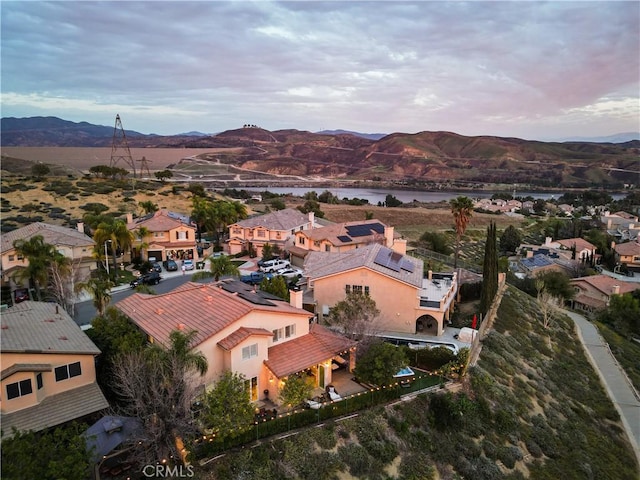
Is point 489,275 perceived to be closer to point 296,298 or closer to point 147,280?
point 296,298

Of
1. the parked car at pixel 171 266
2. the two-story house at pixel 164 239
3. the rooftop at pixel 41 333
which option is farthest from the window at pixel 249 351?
the two-story house at pixel 164 239

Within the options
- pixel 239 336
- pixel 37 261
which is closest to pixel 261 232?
pixel 37 261

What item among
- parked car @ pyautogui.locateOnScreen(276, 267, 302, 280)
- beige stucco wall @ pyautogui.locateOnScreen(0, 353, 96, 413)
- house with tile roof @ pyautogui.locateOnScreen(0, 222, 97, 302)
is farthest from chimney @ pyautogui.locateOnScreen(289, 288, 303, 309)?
house with tile roof @ pyautogui.locateOnScreen(0, 222, 97, 302)

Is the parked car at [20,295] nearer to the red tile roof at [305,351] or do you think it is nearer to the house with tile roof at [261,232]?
the house with tile roof at [261,232]

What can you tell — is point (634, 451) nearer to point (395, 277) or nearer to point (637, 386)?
point (637, 386)

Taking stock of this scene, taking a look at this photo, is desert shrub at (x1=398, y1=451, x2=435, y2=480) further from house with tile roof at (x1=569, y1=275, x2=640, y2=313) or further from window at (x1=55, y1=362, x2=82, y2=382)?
house with tile roof at (x1=569, y1=275, x2=640, y2=313)
